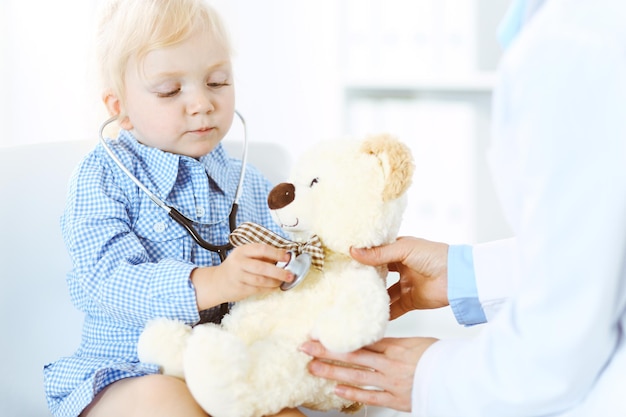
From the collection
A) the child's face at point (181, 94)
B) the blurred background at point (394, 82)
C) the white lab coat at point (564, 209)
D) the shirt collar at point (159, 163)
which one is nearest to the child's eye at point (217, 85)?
the child's face at point (181, 94)

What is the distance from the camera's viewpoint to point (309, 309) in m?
1.10

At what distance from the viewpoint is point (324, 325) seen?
3.37ft

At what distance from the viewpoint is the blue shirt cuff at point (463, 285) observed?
4.09 feet

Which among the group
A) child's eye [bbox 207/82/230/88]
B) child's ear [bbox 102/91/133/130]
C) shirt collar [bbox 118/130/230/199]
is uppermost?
child's eye [bbox 207/82/230/88]

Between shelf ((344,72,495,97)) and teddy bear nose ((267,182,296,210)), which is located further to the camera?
shelf ((344,72,495,97))

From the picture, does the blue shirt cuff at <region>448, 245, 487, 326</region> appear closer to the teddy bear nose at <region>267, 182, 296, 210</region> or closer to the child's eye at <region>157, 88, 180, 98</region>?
the teddy bear nose at <region>267, 182, 296, 210</region>

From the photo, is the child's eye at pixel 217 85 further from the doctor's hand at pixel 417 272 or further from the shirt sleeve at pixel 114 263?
the doctor's hand at pixel 417 272

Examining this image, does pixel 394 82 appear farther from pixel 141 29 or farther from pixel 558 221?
pixel 558 221

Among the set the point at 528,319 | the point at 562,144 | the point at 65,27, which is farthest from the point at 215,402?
the point at 65,27

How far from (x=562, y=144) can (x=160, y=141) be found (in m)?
0.69

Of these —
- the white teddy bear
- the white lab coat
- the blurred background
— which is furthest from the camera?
the blurred background

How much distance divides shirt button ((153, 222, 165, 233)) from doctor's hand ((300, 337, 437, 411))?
1.19 ft

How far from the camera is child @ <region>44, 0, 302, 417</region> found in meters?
1.17

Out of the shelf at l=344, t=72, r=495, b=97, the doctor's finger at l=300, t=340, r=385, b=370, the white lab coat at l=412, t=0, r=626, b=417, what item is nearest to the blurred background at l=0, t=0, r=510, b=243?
the shelf at l=344, t=72, r=495, b=97
